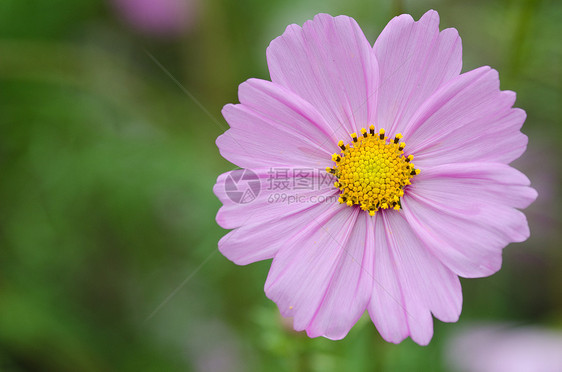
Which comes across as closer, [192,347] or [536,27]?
[536,27]

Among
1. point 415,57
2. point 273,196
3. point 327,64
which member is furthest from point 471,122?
point 273,196

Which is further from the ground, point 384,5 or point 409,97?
point 384,5

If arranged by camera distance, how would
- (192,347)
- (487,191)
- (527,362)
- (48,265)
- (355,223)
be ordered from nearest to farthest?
A: (487,191) → (355,223) → (527,362) → (48,265) → (192,347)

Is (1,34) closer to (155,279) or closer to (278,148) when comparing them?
(155,279)

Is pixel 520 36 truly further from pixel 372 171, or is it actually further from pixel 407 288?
pixel 407 288

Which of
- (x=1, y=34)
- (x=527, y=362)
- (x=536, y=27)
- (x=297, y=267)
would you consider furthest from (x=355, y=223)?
(x=1, y=34)
